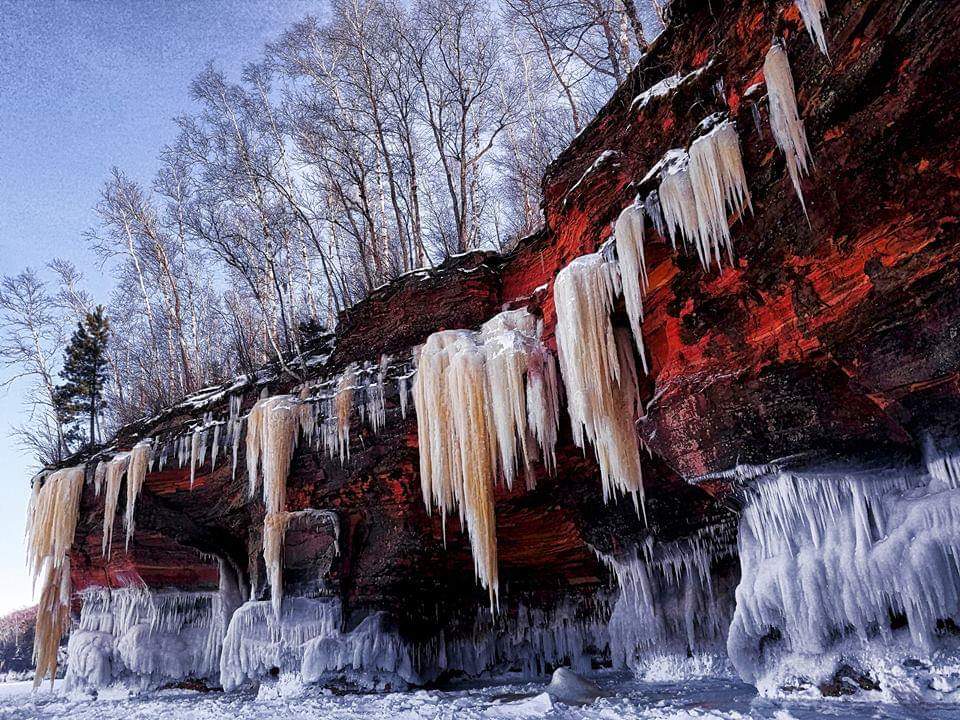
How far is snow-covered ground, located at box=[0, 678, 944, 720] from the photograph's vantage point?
166 inches

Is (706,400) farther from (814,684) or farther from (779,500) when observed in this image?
(814,684)

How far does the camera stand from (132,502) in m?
9.70

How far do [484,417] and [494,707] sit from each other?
293 centimetres

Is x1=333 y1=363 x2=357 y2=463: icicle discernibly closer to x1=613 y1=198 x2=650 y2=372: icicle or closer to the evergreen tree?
x1=613 y1=198 x2=650 y2=372: icicle

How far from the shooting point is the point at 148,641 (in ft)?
36.0

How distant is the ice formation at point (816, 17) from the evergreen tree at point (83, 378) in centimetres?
2001

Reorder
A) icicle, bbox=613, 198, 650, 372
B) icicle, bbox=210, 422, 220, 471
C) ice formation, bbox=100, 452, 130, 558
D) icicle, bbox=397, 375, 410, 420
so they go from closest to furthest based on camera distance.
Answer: icicle, bbox=613, 198, 650, 372 < icicle, bbox=397, 375, 410, 420 < icicle, bbox=210, 422, 220, 471 < ice formation, bbox=100, 452, 130, 558

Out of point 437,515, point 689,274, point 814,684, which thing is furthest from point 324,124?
point 814,684

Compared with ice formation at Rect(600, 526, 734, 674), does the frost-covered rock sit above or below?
below

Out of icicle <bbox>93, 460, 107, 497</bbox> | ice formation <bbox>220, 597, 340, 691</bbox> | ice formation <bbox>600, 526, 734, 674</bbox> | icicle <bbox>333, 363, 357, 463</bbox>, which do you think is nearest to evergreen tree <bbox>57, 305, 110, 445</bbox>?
icicle <bbox>93, 460, 107, 497</bbox>

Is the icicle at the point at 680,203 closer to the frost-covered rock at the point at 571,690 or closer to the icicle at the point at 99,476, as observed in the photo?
the frost-covered rock at the point at 571,690

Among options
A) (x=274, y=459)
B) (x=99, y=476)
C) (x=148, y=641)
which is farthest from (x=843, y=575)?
(x=148, y=641)

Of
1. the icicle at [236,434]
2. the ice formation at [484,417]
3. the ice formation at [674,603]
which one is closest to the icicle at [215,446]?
the icicle at [236,434]

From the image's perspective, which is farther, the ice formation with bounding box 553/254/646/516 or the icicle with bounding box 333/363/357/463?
the icicle with bounding box 333/363/357/463
